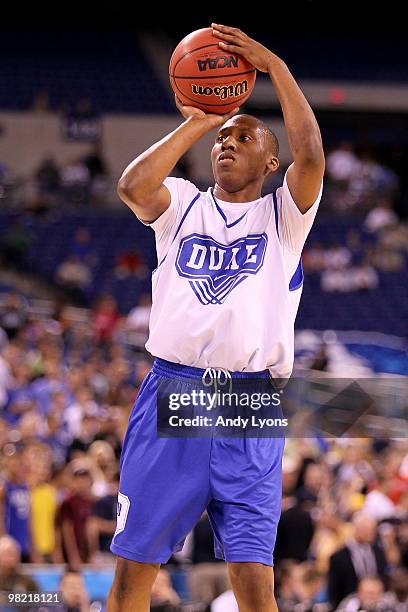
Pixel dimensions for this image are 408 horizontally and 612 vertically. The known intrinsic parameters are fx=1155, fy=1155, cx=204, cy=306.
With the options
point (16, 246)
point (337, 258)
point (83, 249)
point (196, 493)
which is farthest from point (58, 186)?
point (196, 493)

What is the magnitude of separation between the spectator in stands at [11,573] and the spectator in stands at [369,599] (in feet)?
5.72

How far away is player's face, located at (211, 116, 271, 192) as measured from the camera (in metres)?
3.78

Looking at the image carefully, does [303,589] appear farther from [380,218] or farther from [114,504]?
[380,218]

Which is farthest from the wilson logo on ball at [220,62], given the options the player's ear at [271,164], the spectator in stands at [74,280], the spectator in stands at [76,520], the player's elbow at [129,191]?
the spectator in stands at [74,280]

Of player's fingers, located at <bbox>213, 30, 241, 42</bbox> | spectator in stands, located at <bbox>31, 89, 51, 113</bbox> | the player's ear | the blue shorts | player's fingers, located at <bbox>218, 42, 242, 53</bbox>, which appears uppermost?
spectator in stands, located at <bbox>31, 89, 51, 113</bbox>

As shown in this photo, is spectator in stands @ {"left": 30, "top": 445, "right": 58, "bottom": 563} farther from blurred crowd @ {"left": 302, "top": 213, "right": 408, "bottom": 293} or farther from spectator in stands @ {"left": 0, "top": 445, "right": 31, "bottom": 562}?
blurred crowd @ {"left": 302, "top": 213, "right": 408, "bottom": 293}

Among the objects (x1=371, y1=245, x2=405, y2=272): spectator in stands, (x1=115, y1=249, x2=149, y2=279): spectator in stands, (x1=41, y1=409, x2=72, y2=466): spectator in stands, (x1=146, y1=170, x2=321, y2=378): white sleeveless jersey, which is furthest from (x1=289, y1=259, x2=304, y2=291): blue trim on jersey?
(x1=371, y1=245, x2=405, y2=272): spectator in stands

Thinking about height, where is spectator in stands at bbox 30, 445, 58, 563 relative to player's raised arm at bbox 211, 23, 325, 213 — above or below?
below

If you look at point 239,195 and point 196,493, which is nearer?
point 196,493

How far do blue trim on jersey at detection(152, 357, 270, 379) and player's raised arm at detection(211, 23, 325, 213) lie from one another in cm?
55

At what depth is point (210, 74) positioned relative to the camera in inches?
145

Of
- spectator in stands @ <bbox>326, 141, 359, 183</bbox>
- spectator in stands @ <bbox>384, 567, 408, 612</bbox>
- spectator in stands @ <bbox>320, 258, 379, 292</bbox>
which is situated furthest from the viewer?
spectator in stands @ <bbox>326, 141, 359, 183</bbox>

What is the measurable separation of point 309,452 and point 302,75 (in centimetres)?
1047

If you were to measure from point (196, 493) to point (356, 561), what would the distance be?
140 inches
